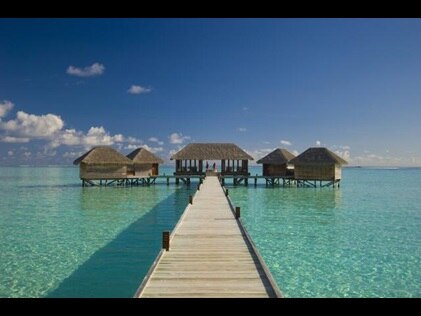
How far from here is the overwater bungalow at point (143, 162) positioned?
40250mm

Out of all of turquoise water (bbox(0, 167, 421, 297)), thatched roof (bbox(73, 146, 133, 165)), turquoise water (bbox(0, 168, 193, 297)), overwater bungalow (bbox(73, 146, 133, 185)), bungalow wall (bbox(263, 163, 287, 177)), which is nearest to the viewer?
turquoise water (bbox(0, 168, 193, 297))

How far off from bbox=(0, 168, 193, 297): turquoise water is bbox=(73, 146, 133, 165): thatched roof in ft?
50.9

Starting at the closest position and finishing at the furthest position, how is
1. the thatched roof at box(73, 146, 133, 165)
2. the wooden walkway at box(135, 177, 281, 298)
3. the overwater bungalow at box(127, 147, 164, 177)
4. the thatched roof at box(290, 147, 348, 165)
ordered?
the wooden walkway at box(135, 177, 281, 298), the thatched roof at box(290, 147, 348, 165), the thatched roof at box(73, 146, 133, 165), the overwater bungalow at box(127, 147, 164, 177)

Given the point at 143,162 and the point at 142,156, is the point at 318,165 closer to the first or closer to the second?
the point at 143,162

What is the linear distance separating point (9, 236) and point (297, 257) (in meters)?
11.8

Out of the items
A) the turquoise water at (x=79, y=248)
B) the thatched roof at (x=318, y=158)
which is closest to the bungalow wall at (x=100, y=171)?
the turquoise water at (x=79, y=248)

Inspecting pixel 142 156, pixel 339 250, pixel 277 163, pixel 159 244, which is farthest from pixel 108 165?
pixel 339 250

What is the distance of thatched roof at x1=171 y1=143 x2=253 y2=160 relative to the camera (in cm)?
3891

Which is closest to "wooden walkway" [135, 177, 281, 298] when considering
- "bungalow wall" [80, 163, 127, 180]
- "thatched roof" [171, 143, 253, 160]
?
"thatched roof" [171, 143, 253, 160]

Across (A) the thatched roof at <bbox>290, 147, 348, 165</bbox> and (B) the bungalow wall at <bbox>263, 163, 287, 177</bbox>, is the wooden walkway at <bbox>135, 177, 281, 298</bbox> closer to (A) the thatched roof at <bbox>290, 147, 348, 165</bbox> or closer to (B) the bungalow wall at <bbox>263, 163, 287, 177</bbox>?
(A) the thatched roof at <bbox>290, 147, 348, 165</bbox>

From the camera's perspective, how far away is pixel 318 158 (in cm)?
3747

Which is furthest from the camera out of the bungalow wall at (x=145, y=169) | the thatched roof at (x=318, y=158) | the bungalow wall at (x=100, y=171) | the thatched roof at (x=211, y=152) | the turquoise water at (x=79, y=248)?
the bungalow wall at (x=145, y=169)

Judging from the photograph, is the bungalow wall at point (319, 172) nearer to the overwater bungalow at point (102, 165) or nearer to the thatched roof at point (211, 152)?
the thatched roof at point (211, 152)
